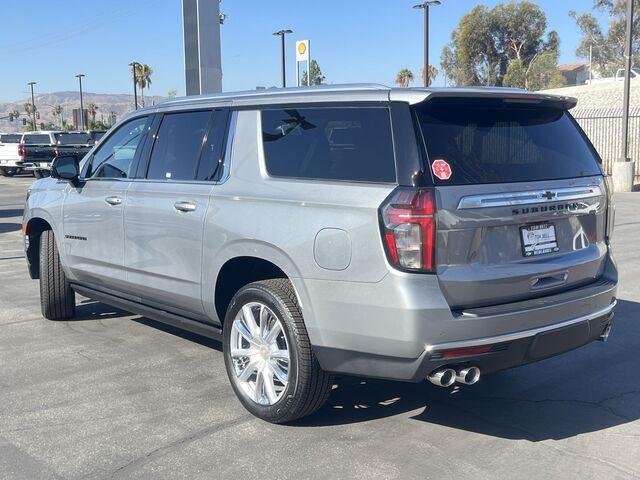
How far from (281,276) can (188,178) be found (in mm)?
1133

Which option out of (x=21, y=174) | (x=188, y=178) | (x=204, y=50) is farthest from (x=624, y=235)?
(x=21, y=174)

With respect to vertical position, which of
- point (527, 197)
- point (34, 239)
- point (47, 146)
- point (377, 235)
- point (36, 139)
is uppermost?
point (36, 139)

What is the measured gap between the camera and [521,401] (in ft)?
15.3

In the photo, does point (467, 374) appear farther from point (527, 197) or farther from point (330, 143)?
point (330, 143)

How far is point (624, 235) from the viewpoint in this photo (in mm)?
12070

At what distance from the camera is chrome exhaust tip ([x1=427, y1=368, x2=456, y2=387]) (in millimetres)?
3658

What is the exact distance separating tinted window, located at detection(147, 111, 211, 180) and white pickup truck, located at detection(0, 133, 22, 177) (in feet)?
86.6

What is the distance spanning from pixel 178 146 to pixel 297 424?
2153 mm

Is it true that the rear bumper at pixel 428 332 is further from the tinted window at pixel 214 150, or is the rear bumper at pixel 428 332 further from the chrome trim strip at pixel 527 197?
the tinted window at pixel 214 150

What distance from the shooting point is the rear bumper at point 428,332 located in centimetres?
353

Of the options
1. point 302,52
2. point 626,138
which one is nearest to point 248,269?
point 626,138

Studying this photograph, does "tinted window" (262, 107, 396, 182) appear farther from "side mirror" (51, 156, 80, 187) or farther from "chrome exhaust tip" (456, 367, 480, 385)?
"side mirror" (51, 156, 80, 187)

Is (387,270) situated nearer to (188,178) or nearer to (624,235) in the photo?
(188,178)

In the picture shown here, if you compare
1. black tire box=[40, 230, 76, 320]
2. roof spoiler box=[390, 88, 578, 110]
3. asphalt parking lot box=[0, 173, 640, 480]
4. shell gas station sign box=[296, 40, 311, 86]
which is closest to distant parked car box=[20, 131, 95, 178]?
shell gas station sign box=[296, 40, 311, 86]
